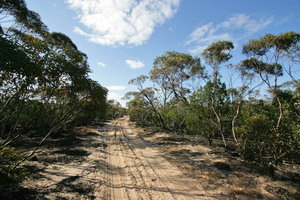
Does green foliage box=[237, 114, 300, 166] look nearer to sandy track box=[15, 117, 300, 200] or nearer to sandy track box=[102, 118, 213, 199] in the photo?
sandy track box=[15, 117, 300, 200]

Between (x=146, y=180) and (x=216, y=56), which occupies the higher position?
(x=216, y=56)

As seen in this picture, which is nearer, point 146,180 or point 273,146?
point 146,180

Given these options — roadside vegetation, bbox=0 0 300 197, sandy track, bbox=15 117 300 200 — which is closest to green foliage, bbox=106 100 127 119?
roadside vegetation, bbox=0 0 300 197

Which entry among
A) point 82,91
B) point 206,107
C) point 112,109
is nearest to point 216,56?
point 206,107

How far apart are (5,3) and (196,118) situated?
13.3 metres

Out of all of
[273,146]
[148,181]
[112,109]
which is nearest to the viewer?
[148,181]

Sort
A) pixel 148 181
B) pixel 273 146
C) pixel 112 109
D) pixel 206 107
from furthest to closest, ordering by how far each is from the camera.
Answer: pixel 112 109
pixel 206 107
pixel 273 146
pixel 148 181

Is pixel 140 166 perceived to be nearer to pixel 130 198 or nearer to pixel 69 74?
pixel 130 198

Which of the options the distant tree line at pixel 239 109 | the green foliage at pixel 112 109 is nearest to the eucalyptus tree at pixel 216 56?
the distant tree line at pixel 239 109

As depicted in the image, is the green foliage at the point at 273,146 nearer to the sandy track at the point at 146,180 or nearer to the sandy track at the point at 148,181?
the sandy track at the point at 146,180

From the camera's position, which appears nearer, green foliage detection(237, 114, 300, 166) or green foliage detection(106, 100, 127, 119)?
green foliage detection(237, 114, 300, 166)

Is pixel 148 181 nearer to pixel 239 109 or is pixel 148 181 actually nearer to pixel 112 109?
pixel 239 109

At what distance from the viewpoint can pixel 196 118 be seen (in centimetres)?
1195

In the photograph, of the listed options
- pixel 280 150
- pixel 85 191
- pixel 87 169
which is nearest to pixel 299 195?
pixel 280 150
